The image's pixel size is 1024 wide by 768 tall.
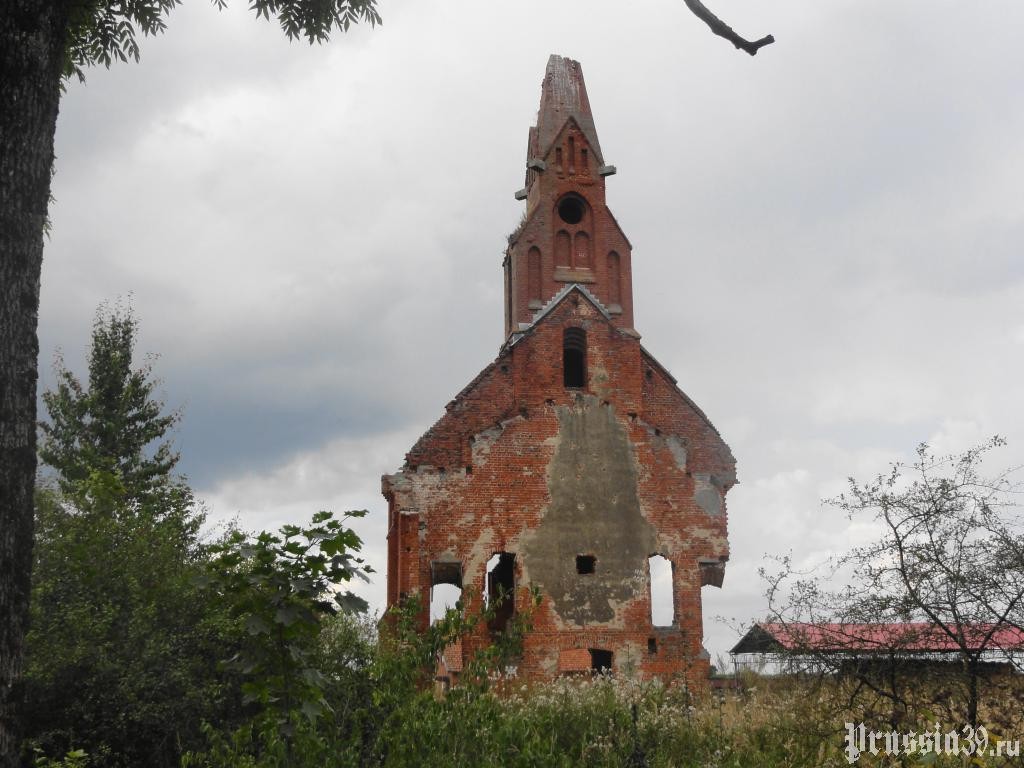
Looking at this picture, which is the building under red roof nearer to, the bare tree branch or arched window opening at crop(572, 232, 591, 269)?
the bare tree branch

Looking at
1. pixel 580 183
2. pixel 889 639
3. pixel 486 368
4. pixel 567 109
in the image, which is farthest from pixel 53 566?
pixel 567 109

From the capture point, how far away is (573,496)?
22.0m

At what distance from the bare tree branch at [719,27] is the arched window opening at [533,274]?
58.6ft

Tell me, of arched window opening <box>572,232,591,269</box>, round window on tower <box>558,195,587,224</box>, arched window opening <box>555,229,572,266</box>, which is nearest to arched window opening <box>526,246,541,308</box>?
arched window opening <box>555,229,572,266</box>

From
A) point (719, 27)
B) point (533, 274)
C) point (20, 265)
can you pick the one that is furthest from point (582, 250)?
point (20, 265)

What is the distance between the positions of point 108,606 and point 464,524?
324 inches

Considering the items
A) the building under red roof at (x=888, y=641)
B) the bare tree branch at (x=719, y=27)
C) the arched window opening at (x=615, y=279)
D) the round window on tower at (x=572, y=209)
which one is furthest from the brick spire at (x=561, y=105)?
the bare tree branch at (x=719, y=27)

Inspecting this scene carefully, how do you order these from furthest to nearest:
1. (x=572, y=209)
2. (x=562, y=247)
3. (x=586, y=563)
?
(x=572, y=209), (x=562, y=247), (x=586, y=563)

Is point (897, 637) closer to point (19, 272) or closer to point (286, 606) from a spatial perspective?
point (286, 606)

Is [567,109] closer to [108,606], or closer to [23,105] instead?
[108,606]

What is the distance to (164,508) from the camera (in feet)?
64.0

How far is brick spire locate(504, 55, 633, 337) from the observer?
992 inches

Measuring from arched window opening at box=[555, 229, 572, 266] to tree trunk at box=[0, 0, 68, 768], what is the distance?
762 inches

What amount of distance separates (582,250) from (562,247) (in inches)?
20.5
